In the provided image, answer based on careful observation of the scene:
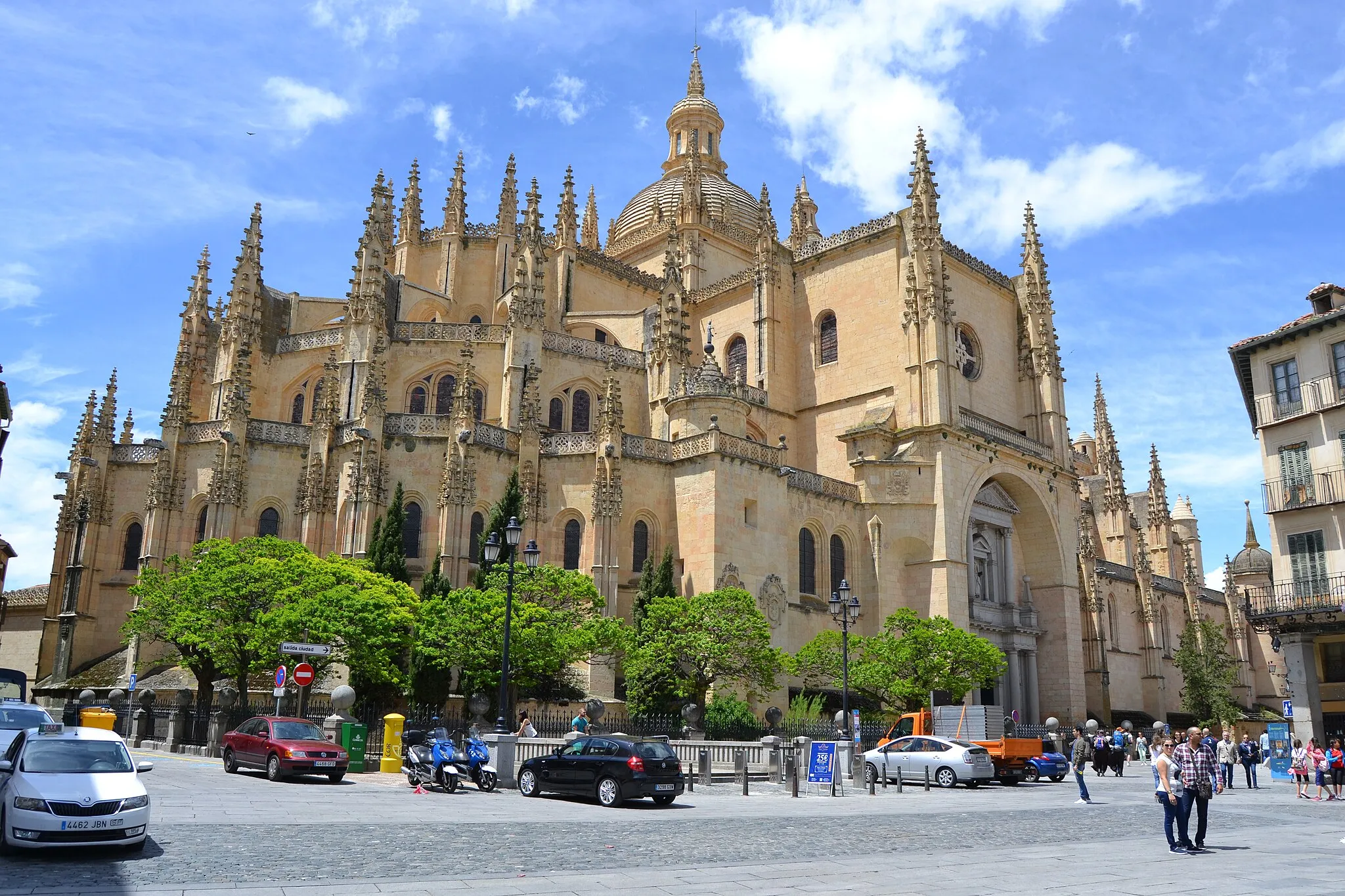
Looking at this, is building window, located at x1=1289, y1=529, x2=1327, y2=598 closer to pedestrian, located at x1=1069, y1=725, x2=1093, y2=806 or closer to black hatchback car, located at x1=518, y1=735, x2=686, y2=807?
pedestrian, located at x1=1069, y1=725, x2=1093, y2=806

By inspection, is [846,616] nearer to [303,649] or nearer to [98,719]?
[303,649]

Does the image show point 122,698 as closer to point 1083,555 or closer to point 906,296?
point 906,296

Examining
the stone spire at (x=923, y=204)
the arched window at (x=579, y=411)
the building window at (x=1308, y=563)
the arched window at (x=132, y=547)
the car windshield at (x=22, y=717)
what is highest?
the stone spire at (x=923, y=204)

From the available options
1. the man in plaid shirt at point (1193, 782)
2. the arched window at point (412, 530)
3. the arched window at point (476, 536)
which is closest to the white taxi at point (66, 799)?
the man in plaid shirt at point (1193, 782)

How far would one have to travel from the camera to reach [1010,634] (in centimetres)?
4600

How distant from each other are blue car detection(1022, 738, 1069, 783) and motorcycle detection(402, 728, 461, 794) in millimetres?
15970

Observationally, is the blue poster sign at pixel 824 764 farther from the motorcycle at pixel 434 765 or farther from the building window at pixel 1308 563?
the building window at pixel 1308 563

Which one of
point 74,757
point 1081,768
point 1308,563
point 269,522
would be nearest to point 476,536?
point 269,522

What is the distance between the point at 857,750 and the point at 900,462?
18.5m

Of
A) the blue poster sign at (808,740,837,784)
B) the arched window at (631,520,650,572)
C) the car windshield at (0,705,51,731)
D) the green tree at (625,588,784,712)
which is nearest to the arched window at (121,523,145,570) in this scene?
the arched window at (631,520,650,572)

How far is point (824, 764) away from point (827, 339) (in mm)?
27964

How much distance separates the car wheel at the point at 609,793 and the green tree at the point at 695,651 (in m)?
12.7

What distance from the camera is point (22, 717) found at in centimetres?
1686

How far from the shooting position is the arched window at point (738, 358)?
48.9m
